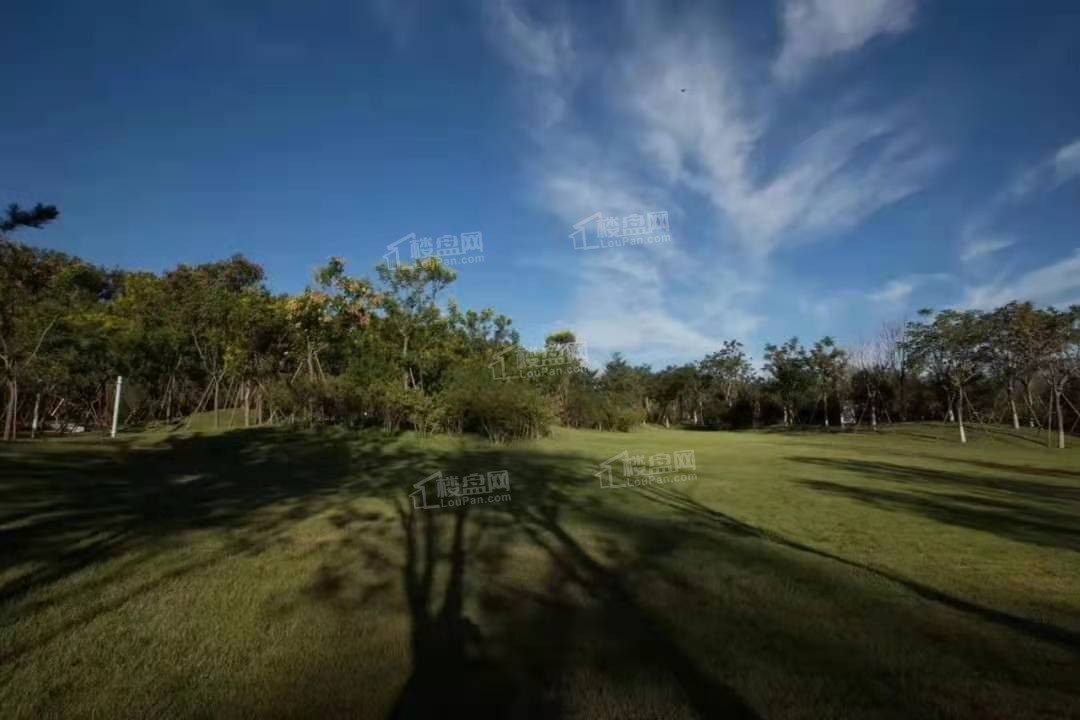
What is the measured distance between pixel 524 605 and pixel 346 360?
68.5 feet

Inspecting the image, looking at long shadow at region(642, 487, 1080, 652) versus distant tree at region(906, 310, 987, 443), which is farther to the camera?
distant tree at region(906, 310, 987, 443)

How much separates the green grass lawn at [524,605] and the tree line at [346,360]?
1142 centimetres

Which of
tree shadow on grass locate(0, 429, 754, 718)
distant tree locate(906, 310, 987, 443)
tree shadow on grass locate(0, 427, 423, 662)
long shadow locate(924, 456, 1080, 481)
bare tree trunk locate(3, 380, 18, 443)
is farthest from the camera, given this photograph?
distant tree locate(906, 310, 987, 443)

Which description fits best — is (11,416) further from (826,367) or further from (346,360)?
(826,367)

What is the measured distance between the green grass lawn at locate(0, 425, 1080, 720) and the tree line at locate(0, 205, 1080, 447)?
1142 cm

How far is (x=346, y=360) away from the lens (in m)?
23.6

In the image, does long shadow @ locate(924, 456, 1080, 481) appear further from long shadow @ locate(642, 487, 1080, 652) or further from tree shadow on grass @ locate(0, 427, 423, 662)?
tree shadow on grass @ locate(0, 427, 423, 662)

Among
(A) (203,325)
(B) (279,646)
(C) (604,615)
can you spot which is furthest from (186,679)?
(A) (203,325)

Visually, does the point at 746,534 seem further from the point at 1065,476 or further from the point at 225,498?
the point at 1065,476

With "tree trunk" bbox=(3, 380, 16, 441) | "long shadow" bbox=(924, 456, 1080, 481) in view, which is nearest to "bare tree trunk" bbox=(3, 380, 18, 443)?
"tree trunk" bbox=(3, 380, 16, 441)

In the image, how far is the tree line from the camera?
65.6 feet

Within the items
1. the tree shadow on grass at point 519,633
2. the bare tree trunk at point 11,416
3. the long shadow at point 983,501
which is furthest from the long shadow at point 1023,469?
the bare tree trunk at point 11,416

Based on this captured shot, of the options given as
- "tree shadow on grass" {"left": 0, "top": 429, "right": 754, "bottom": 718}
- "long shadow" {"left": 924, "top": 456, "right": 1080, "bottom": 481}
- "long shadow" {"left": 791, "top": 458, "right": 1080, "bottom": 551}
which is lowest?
"long shadow" {"left": 924, "top": 456, "right": 1080, "bottom": 481}

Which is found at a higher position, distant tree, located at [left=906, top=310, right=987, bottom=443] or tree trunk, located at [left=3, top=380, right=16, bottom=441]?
distant tree, located at [left=906, top=310, right=987, bottom=443]
